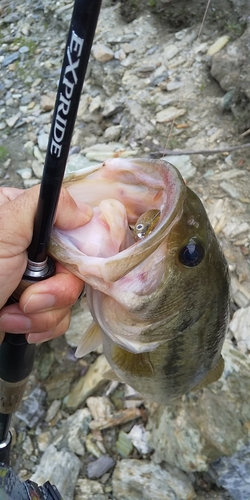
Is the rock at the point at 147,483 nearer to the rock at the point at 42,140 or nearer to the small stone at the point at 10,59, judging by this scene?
the rock at the point at 42,140

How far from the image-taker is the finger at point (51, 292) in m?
1.47

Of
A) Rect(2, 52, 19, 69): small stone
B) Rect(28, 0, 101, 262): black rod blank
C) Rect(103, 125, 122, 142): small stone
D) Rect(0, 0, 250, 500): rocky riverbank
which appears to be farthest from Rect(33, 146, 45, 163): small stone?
Rect(28, 0, 101, 262): black rod blank

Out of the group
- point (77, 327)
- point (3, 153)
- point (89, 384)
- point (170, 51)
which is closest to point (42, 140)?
point (3, 153)

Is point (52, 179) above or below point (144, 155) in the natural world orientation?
above

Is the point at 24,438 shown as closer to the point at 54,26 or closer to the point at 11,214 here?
the point at 11,214

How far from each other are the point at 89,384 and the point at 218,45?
3162 millimetres

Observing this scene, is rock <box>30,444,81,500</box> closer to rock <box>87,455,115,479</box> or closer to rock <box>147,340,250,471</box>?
rock <box>87,455,115,479</box>

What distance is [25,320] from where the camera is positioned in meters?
1.57

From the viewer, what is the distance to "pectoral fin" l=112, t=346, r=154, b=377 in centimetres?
185

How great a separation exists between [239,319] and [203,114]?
191 centimetres

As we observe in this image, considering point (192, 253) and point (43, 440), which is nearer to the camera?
point (192, 253)

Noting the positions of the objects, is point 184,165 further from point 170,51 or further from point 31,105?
point 31,105

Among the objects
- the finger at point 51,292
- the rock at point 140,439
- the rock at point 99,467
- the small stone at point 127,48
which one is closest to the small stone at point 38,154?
the small stone at point 127,48

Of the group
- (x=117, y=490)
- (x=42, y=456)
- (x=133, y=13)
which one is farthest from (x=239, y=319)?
(x=133, y=13)
